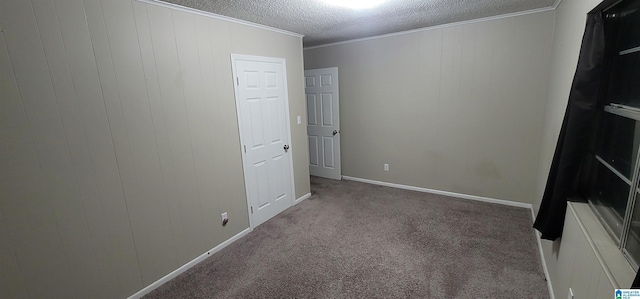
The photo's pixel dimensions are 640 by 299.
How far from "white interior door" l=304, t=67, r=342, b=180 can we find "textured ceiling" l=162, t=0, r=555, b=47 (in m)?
1.12

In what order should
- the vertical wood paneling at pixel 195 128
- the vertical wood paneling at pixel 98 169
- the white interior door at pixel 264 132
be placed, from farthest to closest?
the white interior door at pixel 264 132 → the vertical wood paneling at pixel 195 128 → the vertical wood paneling at pixel 98 169

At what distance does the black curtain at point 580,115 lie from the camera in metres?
1.52

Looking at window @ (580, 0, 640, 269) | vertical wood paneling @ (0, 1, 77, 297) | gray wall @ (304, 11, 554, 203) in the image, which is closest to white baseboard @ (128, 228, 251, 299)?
vertical wood paneling @ (0, 1, 77, 297)

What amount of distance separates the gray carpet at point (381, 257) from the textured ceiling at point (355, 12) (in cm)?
238

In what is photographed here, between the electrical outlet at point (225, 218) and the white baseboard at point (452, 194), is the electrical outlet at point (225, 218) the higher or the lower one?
the higher one

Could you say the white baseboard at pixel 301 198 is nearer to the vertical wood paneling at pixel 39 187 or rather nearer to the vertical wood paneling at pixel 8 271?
the vertical wood paneling at pixel 39 187

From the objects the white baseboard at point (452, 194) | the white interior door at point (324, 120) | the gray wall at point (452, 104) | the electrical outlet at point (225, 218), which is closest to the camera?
the electrical outlet at point (225, 218)

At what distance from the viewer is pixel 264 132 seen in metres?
3.38

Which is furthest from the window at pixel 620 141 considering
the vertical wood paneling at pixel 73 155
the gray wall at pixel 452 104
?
the vertical wood paneling at pixel 73 155

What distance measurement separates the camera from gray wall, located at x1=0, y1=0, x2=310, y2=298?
1646mm

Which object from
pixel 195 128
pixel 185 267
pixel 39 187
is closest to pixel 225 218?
pixel 185 267

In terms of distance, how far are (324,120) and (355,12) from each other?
2.30m

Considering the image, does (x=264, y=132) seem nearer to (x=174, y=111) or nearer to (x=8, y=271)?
(x=174, y=111)

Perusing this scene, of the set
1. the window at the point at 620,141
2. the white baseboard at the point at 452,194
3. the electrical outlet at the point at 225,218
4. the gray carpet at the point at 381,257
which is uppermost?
the window at the point at 620,141
